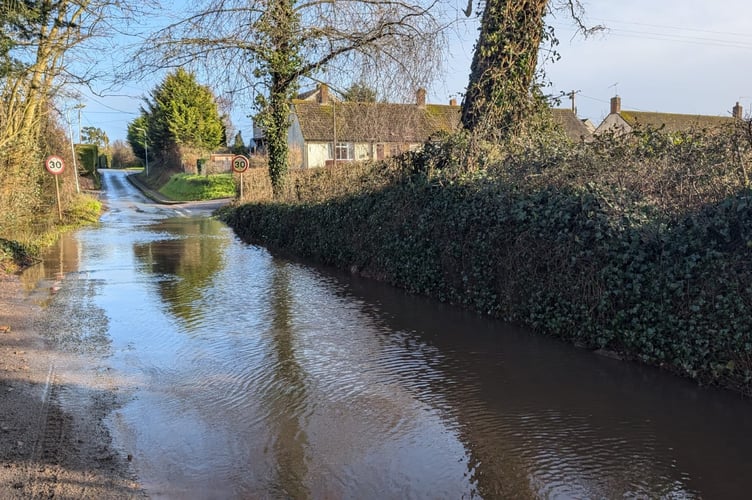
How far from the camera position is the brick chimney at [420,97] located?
14.8 metres

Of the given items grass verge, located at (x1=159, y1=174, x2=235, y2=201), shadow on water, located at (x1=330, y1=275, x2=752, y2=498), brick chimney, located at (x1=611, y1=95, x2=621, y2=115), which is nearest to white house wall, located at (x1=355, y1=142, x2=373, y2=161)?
shadow on water, located at (x1=330, y1=275, x2=752, y2=498)

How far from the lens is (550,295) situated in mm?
7332

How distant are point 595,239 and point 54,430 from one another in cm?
557

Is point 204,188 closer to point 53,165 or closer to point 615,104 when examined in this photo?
point 53,165

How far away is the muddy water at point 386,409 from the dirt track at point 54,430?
0.20 metres

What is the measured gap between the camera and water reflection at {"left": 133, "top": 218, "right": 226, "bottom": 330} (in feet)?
32.2

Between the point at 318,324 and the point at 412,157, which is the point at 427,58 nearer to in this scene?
the point at 412,157

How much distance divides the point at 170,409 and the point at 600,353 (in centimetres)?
457

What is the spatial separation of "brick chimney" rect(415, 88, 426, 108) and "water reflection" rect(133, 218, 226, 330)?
249 inches

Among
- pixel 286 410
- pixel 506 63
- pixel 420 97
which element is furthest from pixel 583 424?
pixel 420 97

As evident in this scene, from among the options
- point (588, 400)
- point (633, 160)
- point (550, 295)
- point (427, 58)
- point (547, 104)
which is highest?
point (427, 58)

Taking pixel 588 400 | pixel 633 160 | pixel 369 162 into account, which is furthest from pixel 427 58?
pixel 588 400

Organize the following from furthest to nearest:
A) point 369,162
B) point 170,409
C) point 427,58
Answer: point 369,162, point 427,58, point 170,409

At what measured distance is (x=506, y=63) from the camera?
1227 cm
